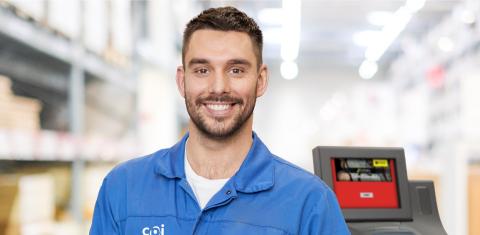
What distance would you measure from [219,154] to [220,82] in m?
0.20

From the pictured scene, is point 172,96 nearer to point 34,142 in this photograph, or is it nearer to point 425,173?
point 425,173

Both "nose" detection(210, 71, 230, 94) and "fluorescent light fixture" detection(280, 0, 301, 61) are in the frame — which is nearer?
"nose" detection(210, 71, 230, 94)

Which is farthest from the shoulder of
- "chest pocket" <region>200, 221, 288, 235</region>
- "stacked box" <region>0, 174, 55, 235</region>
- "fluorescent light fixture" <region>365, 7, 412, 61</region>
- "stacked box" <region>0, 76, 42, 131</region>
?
"fluorescent light fixture" <region>365, 7, 412, 61</region>

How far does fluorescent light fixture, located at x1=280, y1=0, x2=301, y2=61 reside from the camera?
8.46m

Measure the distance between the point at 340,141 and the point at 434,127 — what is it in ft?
8.02

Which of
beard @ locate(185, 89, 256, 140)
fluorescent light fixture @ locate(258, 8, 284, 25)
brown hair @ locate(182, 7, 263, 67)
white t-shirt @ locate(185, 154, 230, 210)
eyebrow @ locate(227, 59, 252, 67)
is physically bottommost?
white t-shirt @ locate(185, 154, 230, 210)

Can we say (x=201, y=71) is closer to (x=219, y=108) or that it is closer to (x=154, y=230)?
(x=219, y=108)

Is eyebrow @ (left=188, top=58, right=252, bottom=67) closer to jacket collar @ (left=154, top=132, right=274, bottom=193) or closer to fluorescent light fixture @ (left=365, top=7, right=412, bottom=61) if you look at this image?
jacket collar @ (left=154, top=132, right=274, bottom=193)

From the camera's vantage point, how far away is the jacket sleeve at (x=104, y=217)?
181 centimetres

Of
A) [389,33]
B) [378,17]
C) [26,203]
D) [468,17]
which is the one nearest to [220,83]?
[26,203]

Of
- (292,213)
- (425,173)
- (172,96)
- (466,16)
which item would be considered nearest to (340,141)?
(466,16)

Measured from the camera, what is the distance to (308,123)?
715 inches

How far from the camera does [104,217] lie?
1826mm

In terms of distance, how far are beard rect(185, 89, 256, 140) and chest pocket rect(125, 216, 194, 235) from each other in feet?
0.78
